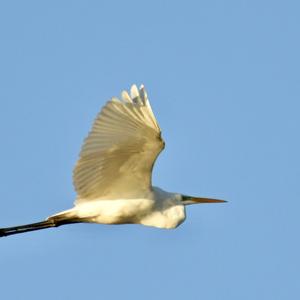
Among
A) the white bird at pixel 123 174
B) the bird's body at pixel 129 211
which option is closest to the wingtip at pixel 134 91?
the white bird at pixel 123 174

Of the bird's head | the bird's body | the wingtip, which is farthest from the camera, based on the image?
the bird's head

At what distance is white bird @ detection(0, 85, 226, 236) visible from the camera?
363 inches

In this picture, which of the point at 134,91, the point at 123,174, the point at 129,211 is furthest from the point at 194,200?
the point at 134,91

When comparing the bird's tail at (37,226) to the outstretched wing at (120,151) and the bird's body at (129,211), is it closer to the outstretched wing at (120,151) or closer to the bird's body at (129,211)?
the bird's body at (129,211)

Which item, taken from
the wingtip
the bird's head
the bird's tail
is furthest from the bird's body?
the wingtip

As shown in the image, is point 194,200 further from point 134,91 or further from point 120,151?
point 134,91

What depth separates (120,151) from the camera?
9.64 metres

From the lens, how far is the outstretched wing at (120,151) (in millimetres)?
9156

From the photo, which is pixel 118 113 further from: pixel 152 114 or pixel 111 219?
pixel 111 219

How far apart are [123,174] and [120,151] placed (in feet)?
1.44

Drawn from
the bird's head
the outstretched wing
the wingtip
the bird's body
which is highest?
the wingtip

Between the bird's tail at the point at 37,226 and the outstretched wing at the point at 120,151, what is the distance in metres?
0.38

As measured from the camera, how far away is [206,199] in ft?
36.8

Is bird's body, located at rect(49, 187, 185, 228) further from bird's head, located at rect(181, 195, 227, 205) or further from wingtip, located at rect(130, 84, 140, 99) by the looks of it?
wingtip, located at rect(130, 84, 140, 99)
